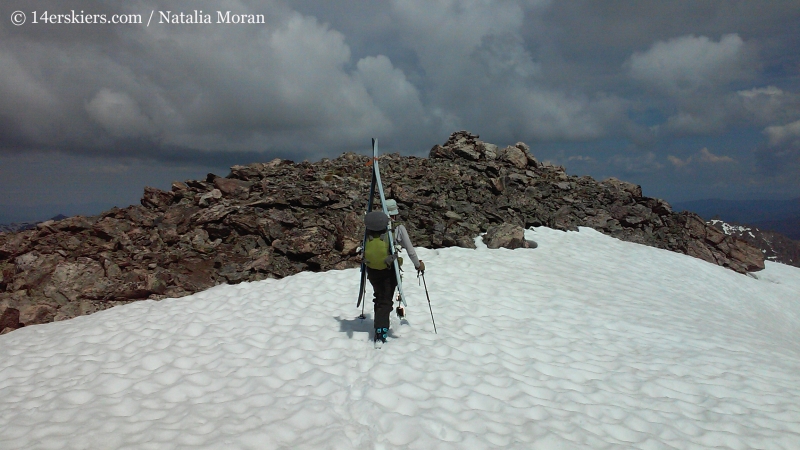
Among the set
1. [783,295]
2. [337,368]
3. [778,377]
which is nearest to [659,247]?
[783,295]

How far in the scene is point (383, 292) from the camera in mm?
9086

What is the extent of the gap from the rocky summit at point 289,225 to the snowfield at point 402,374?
137cm

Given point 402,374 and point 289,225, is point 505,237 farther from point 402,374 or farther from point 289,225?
point 402,374

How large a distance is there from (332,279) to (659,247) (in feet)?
73.5

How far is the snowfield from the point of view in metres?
6.11

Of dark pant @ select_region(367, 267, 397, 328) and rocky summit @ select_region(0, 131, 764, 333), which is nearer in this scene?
dark pant @ select_region(367, 267, 397, 328)

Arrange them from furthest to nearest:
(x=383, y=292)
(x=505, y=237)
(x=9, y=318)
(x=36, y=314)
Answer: (x=505, y=237) → (x=36, y=314) → (x=9, y=318) → (x=383, y=292)

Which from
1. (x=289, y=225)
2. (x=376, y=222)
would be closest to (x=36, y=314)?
(x=289, y=225)

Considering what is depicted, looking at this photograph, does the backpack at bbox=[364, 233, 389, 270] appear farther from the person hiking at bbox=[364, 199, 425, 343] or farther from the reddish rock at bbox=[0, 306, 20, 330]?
the reddish rock at bbox=[0, 306, 20, 330]

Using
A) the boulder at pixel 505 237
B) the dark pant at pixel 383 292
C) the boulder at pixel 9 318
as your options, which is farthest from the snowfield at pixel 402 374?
the boulder at pixel 505 237

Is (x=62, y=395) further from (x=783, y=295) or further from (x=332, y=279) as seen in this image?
(x=783, y=295)

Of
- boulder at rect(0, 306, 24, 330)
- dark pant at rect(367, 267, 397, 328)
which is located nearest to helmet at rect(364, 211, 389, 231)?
dark pant at rect(367, 267, 397, 328)

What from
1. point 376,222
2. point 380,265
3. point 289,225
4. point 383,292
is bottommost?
point 383,292

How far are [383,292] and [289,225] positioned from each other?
918cm
